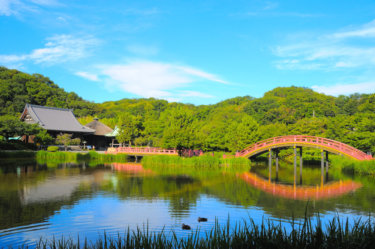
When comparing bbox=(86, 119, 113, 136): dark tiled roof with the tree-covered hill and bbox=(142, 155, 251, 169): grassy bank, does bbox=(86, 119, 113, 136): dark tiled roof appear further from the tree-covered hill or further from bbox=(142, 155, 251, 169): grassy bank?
bbox=(142, 155, 251, 169): grassy bank

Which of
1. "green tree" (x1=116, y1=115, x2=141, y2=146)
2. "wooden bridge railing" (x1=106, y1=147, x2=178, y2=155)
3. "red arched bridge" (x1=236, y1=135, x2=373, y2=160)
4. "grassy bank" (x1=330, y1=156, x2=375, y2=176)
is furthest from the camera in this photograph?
"green tree" (x1=116, y1=115, x2=141, y2=146)

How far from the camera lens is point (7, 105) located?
56.1 metres

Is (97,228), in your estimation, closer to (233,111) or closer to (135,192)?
(135,192)

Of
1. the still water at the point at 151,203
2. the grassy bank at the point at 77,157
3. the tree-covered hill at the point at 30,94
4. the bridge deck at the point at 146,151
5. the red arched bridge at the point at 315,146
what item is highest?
the tree-covered hill at the point at 30,94

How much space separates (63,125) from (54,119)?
1.77 metres

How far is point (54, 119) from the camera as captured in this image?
46625 mm

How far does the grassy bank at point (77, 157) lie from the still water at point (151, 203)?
46.9ft

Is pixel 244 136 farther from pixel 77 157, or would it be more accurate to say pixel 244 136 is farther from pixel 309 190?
pixel 77 157

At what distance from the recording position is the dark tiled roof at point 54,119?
1747 inches

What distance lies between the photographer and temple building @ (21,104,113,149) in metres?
44.5

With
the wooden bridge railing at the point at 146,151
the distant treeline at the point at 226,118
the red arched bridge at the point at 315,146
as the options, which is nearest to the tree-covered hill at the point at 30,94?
the distant treeline at the point at 226,118

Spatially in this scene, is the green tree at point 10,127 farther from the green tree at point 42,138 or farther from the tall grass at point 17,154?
the tall grass at point 17,154

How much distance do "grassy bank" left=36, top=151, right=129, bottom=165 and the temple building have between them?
7.29m

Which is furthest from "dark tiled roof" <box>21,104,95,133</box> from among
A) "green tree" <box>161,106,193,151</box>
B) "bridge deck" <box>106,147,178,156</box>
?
"green tree" <box>161,106,193,151</box>
